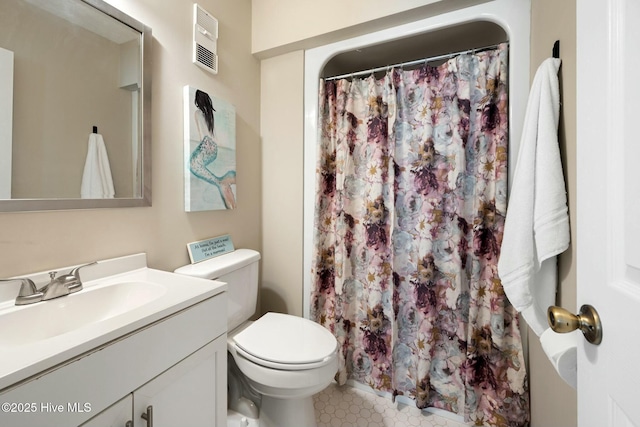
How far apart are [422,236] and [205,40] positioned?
60.5 inches

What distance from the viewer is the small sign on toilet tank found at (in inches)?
51.8

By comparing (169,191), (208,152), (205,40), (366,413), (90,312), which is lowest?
(366,413)

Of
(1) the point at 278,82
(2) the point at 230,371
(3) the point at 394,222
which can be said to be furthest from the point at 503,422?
(1) the point at 278,82

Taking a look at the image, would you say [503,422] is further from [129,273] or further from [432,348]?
[129,273]

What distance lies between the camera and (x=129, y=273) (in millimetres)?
1034

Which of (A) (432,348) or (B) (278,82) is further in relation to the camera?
(B) (278,82)

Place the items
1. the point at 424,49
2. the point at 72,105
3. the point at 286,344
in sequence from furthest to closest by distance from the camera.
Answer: the point at 424,49 < the point at 286,344 < the point at 72,105

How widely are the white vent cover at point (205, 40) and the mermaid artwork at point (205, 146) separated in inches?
6.7

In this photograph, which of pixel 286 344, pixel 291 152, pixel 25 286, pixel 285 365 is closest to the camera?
pixel 25 286

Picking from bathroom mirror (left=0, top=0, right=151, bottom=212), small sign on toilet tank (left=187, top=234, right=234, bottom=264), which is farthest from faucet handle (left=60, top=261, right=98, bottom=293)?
small sign on toilet tank (left=187, top=234, right=234, bottom=264)

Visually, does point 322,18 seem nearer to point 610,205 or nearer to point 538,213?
point 538,213

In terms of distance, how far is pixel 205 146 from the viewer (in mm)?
1349

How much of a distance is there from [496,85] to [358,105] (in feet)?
2.34

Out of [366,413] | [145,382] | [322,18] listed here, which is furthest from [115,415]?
[322,18]
